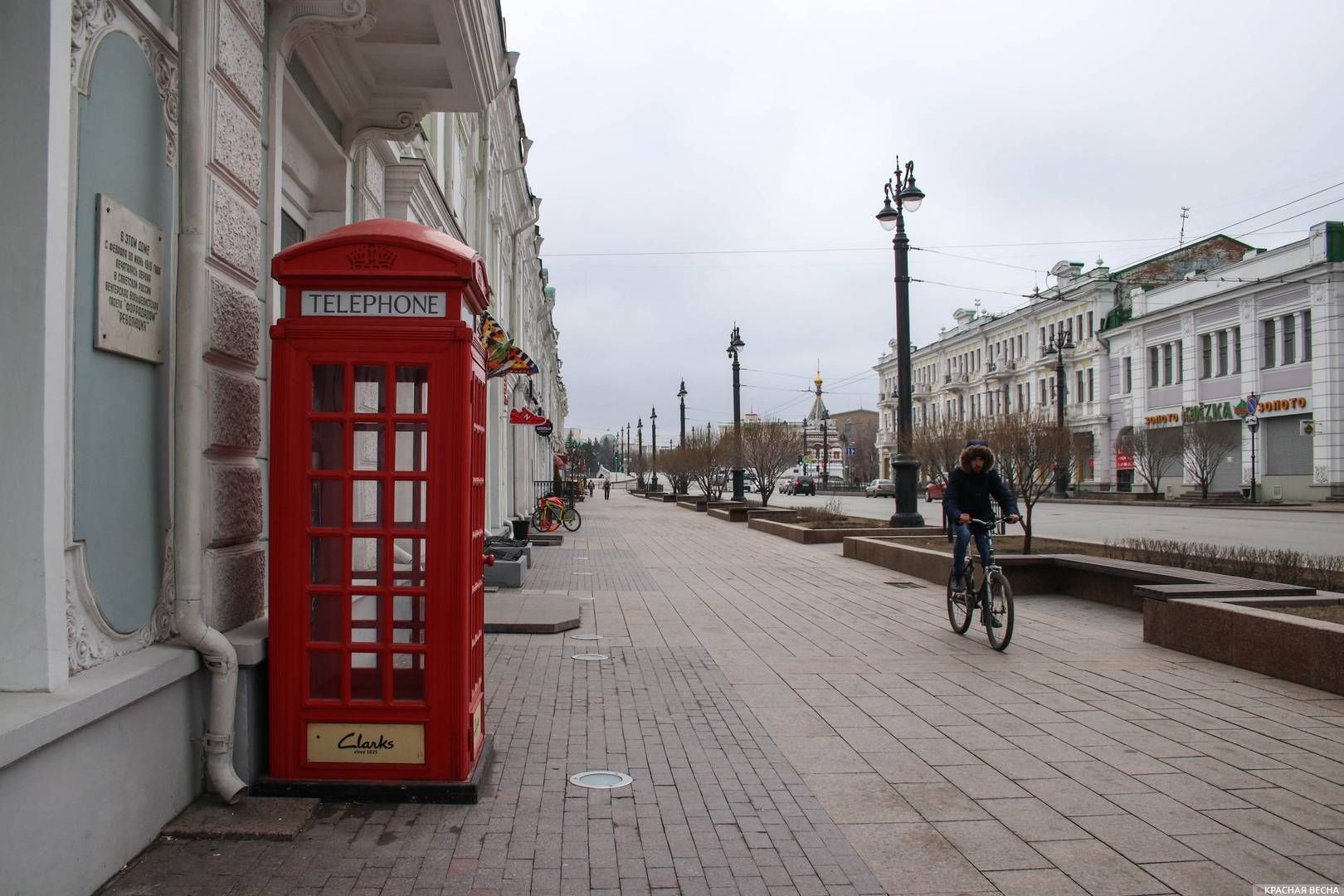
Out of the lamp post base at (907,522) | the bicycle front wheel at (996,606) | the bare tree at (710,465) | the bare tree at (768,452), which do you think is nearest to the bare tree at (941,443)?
the lamp post base at (907,522)

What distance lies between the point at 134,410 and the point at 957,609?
764 centimetres

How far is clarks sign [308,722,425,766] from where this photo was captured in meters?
4.44

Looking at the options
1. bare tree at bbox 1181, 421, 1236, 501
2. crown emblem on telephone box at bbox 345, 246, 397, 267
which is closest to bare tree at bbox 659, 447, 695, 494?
bare tree at bbox 1181, 421, 1236, 501

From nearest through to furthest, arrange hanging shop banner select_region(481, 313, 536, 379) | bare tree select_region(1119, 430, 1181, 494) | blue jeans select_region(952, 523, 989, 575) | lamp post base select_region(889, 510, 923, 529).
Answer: blue jeans select_region(952, 523, 989, 575)
hanging shop banner select_region(481, 313, 536, 379)
lamp post base select_region(889, 510, 923, 529)
bare tree select_region(1119, 430, 1181, 494)

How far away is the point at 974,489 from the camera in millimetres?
9234

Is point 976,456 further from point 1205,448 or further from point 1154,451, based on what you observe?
point 1154,451

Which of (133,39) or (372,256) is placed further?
(372,256)

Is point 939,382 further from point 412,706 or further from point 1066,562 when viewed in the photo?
point 412,706

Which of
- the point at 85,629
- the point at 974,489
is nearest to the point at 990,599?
the point at 974,489

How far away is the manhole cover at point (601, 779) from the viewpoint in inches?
193

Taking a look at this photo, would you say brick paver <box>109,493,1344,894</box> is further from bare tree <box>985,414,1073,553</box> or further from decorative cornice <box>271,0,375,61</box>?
bare tree <box>985,414,1073,553</box>

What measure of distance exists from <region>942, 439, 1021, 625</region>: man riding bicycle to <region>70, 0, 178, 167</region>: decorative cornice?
6.86 metres

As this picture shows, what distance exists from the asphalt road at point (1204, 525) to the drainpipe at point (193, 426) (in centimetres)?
1790

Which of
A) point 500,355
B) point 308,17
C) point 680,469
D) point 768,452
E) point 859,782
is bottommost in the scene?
point 859,782
